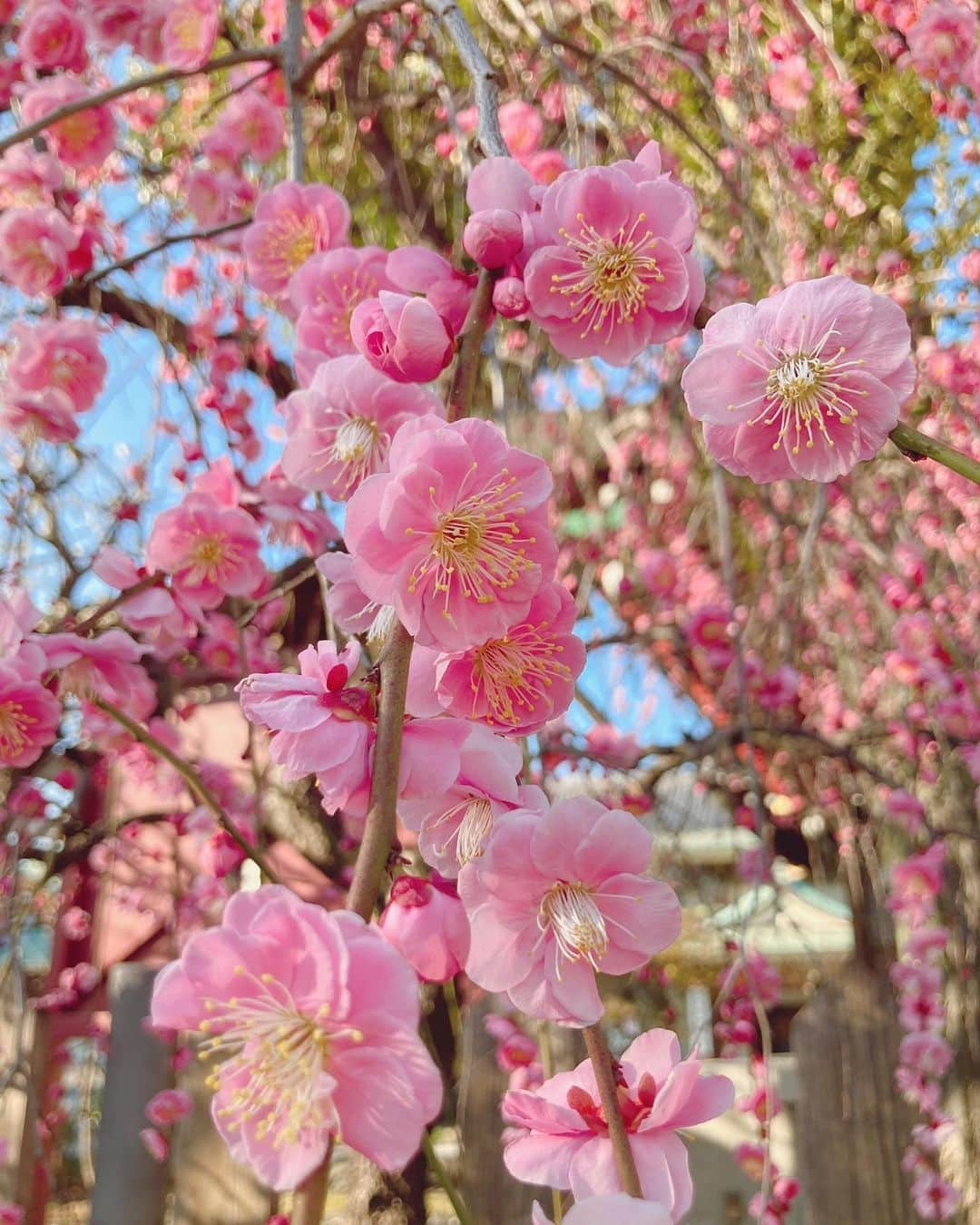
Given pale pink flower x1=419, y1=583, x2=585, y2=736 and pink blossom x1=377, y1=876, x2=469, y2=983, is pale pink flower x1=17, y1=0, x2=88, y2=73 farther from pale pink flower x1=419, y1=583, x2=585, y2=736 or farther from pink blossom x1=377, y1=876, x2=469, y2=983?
pink blossom x1=377, y1=876, x2=469, y2=983

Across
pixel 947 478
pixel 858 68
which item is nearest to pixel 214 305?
pixel 947 478

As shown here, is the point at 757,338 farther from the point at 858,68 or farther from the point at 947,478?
the point at 858,68

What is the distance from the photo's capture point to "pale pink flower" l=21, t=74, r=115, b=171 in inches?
64.7

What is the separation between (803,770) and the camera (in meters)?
3.95

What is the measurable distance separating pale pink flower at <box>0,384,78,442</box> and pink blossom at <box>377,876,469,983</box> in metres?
1.15

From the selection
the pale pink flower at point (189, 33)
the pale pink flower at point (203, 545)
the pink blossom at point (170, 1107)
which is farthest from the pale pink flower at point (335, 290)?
the pink blossom at point (170, 1107)

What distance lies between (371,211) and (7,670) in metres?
3.10

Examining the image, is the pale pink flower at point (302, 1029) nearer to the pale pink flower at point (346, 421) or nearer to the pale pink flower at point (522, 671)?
the pale pink flower at point (522, 671)

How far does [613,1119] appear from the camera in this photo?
54cm

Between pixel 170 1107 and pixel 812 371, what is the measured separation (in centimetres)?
218

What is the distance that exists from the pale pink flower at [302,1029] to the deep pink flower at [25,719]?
57cm

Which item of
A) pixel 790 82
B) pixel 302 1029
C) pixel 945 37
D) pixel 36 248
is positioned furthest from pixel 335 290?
pixel 790 82

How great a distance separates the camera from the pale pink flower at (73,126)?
164 cm

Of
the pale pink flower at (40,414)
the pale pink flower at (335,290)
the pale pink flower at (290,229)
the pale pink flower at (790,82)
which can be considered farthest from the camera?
the pale pink flower at (790,82)
